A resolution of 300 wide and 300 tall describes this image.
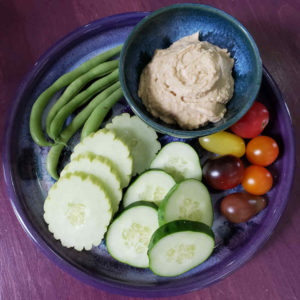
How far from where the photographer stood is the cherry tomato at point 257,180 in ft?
4.97

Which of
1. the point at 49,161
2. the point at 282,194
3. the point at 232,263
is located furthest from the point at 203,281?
the point at 49,161

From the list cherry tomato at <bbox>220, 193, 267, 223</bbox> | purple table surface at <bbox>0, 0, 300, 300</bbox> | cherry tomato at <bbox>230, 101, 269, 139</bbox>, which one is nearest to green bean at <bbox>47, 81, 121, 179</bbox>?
purple table surface at <bbox>0, 0, 300, 300</bbox>

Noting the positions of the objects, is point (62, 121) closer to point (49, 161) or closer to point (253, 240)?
point (49, 161)

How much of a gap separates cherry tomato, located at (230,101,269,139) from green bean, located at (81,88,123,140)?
53 cm

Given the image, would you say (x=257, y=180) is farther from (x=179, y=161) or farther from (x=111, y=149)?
(x=111, y=149)

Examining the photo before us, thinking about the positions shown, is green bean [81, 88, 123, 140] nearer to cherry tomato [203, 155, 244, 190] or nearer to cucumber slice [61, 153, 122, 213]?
cucumber slice [61, 153, 122, 213]

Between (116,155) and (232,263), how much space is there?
0.63m

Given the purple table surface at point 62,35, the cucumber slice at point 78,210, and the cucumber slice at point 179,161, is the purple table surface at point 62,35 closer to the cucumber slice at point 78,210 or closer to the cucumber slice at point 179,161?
the cucumber slice at point 78,210

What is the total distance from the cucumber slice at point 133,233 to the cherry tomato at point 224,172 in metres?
0.27

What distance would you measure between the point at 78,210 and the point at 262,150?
2.55 ft

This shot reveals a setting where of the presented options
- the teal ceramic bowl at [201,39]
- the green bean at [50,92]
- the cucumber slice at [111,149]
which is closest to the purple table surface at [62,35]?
the green bean at [50,92]

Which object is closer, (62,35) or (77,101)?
(77,101)

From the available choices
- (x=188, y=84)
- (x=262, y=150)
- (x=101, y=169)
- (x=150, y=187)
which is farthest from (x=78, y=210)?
(x=262, y=150)

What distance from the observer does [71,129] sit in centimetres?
157
